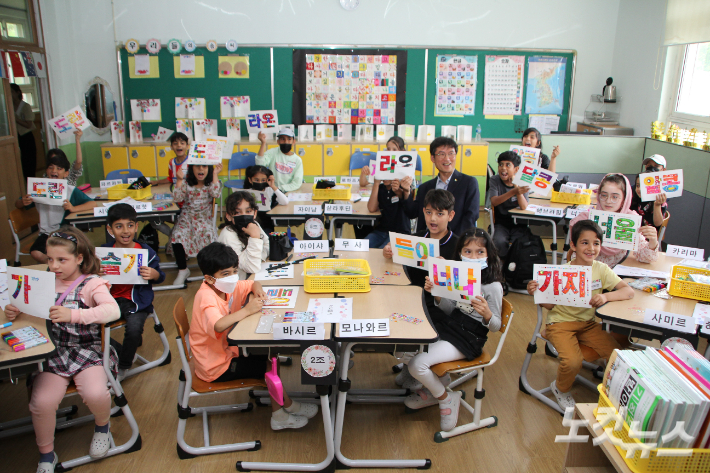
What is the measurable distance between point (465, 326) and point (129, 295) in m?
2.10

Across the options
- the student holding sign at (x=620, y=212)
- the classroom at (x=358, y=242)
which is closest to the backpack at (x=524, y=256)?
the classroom at (x=358, y=242)

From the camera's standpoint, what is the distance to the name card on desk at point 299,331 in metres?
2.23

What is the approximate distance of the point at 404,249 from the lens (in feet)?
10.1

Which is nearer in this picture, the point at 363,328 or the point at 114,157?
the point at 363,328

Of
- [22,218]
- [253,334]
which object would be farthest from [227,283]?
[22,218]

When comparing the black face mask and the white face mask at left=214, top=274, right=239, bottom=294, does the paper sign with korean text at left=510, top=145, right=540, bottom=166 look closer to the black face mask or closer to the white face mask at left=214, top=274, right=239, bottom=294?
the black face mask

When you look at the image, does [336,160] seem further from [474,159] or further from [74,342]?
[74,342]

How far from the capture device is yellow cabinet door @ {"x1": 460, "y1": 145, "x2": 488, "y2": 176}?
7266mm

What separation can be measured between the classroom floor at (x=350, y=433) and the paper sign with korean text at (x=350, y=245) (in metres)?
0.81

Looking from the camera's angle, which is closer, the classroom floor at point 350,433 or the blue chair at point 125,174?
the classroom floor at point 350,433

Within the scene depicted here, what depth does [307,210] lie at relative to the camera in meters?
4.25

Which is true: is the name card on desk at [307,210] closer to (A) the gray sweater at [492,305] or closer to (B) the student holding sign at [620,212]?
(A) the gray sweater at [492,305]

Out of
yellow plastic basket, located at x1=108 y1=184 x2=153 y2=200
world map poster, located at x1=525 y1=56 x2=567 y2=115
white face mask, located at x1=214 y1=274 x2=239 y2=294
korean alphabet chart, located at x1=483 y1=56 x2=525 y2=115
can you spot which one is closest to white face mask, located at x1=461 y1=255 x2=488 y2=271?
white face mask, located at x1=214 y1=274 x2=239 y2=294

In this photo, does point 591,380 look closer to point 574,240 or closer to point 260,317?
point 574,240
